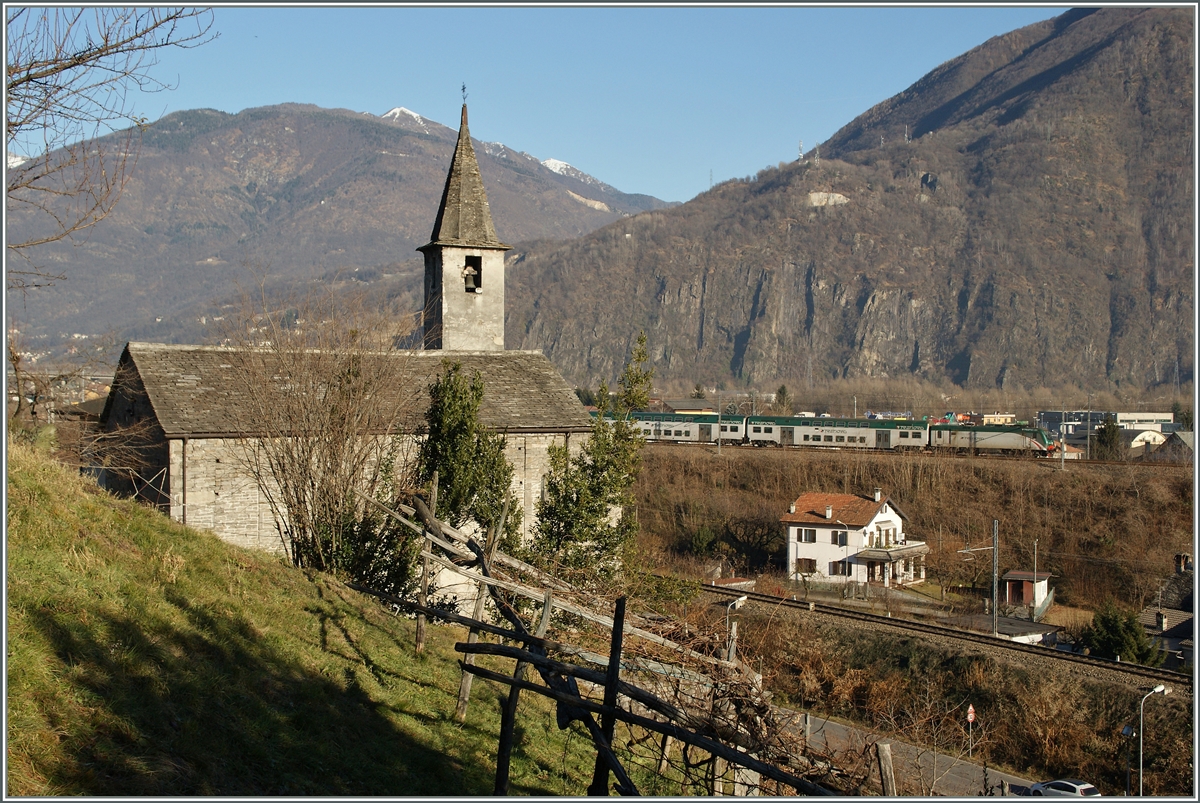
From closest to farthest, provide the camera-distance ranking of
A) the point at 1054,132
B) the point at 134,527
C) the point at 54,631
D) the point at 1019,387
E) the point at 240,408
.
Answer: the point at 54,631 → the point at 134,527 → the point at 240,408 → the point at 1019,387 → the point at 1054,132

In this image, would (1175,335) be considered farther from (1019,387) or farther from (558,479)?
(558,479)

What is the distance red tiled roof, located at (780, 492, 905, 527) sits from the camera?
43719mm

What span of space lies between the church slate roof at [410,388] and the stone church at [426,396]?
3 centimetres

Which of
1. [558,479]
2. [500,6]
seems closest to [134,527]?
[500,6]

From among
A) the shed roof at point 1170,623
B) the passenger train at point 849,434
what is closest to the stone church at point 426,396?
the shed roof at point 1170,623

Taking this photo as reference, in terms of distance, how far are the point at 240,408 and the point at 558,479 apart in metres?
7.92

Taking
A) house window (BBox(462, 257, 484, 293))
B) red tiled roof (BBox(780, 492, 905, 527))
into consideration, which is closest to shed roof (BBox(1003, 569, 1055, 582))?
red tiled roof (BBox(780, 492, 905, 527))

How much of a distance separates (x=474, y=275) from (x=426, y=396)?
6.65 m

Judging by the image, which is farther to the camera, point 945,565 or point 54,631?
point 945,565

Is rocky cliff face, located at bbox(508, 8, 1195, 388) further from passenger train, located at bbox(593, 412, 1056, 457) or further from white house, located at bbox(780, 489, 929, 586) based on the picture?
white house, located at bbox(780, 489, 929, 586)

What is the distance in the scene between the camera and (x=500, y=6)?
7.68 m

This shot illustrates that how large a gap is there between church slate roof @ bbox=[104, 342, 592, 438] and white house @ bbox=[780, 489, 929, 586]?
75.2 ft

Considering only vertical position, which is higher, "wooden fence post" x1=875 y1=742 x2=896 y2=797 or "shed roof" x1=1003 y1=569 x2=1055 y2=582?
"wooden fence post" x1=875 y1=742 x2=896 y2=797

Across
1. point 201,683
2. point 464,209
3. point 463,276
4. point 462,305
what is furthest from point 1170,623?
point 201,683
